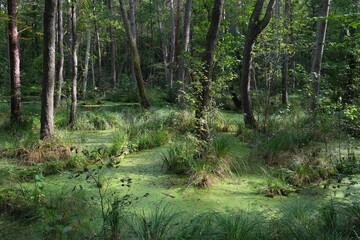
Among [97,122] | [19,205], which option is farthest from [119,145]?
[97,122]

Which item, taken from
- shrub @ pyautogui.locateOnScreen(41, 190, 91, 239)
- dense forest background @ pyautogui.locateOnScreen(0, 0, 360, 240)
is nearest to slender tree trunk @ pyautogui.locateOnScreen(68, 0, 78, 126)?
dense forest background @ pyautogui.locateOnScreen(0, 0, 360, 240)

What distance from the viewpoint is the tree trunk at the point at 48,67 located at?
18.6 feet

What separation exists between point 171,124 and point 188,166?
325 cm

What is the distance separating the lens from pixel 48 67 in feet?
19.4

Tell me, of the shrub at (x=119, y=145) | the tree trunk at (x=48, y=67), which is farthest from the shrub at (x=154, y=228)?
the tree trunk at (x=48, y=67)

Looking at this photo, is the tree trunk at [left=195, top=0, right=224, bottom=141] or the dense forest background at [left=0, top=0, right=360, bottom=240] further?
the tree trunk at [left=195, top=0, right=224, bottom=141]

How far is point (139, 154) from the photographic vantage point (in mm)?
6375

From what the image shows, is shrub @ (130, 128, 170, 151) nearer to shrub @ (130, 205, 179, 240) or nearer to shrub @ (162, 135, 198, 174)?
shrub @ (162, 135, 198, 174)

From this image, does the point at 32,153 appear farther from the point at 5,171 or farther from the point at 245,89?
the point at 245,89

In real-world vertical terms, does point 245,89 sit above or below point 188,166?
above

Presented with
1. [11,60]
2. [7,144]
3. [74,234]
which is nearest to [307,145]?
[74,234]

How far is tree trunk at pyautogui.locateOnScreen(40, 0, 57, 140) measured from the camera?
568cm

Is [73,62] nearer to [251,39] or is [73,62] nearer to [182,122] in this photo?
[182,122]

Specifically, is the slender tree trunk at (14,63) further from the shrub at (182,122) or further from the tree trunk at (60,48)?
the shrub at (182,122)
